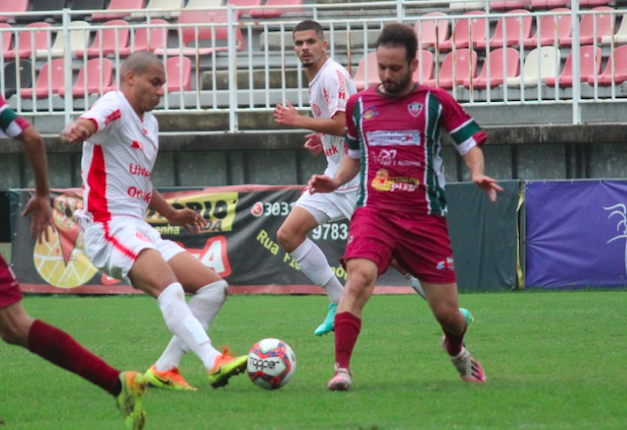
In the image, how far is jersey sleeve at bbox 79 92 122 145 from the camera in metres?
6.33

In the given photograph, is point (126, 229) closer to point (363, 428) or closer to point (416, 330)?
point (363, 428)

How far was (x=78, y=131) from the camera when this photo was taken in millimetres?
6062

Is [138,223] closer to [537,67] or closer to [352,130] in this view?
[352,130]

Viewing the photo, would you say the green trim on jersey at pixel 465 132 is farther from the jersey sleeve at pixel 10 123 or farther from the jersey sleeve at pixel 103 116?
the jersey sleeve at pixel 10 123

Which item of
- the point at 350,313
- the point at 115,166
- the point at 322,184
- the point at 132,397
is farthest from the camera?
the point at 322,184

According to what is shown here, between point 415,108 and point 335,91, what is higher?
point 335,91

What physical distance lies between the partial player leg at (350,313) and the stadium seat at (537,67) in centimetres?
905

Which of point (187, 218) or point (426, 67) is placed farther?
point (426, 67)

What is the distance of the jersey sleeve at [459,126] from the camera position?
258 inches

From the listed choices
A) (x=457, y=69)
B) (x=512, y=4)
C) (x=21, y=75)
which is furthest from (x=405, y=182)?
(x=21, y=75)

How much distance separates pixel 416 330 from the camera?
10.0m

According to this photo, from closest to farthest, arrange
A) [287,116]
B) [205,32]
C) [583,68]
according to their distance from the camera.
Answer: [287,116], [583,68], [205,32]

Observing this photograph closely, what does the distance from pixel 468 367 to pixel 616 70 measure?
9.67 metres

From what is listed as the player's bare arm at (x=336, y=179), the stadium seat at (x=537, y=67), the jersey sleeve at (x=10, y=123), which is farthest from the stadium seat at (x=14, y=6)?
the jersey sleeve at (x=10, y=123)
